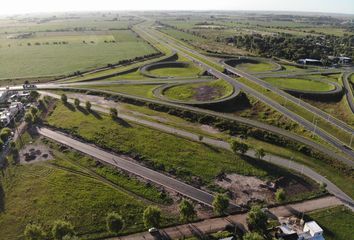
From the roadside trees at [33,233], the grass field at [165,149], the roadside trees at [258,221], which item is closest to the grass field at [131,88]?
the grass field at [165,149]

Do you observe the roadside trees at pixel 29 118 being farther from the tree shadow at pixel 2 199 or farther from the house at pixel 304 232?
the house at pixel 304 232

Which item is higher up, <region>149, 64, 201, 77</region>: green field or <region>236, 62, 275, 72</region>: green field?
<region>236, 62, 275, 72</region>: green field

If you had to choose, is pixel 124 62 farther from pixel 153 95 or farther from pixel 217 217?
pixel 217 217

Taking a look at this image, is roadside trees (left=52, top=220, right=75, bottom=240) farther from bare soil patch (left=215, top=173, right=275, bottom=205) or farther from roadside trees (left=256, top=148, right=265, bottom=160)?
roadside trees (left=256, top=148, right=265, bottom=160)

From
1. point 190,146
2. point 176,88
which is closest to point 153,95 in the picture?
point 176,88

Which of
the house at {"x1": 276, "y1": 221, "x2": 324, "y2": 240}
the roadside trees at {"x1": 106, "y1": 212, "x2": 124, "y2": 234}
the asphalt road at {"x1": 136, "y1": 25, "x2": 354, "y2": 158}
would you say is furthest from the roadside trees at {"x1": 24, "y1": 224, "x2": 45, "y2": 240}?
the asphalt road at {"x1": 136, "y1": 25, "x2": 354, "y2": 158}

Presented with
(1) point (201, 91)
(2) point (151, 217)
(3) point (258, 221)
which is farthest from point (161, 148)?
(1) point (201, 91)

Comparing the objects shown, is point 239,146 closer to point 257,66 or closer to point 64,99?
point 64,99
